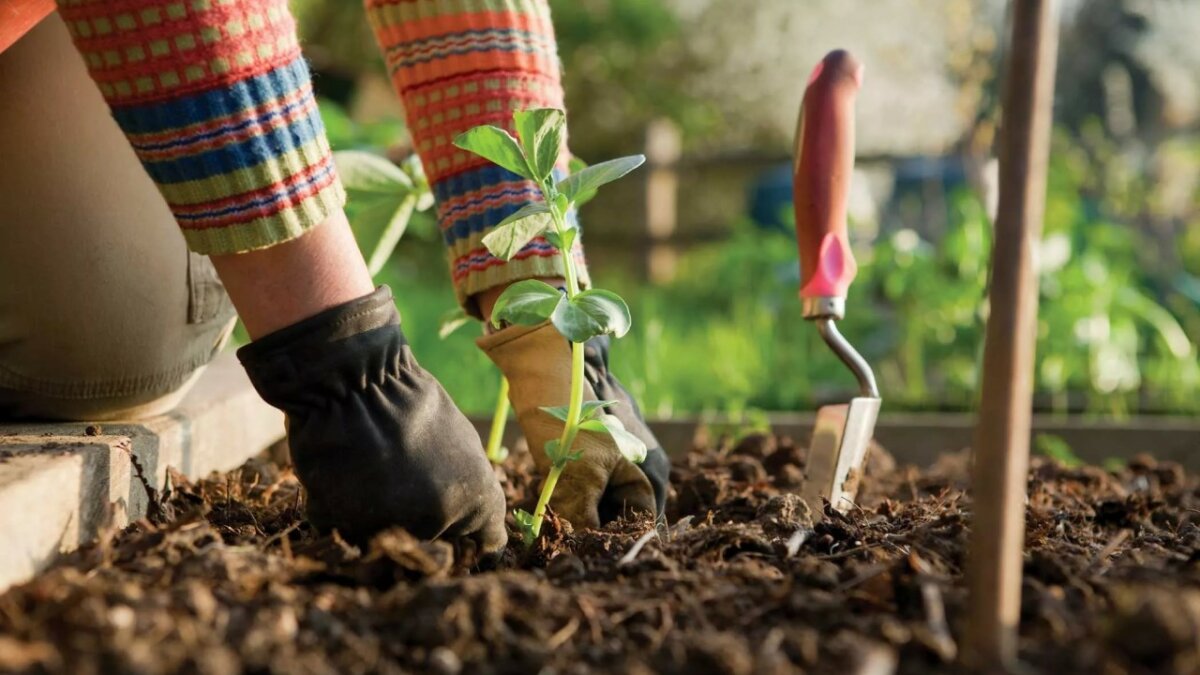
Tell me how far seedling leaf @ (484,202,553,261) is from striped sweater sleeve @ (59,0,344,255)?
0.16 meters

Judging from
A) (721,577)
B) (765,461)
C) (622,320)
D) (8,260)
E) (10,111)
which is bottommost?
(765,461)

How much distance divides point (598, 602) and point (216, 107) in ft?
1.73

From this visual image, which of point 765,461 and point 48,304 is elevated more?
point 48,304

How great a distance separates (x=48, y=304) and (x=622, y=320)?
2.56 feet

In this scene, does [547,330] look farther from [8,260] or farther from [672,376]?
[672,376]

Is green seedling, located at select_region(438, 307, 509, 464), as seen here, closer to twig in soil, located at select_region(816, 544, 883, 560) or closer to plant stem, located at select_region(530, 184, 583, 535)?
plant stem, located at select_region(530, 184, 583, 535)

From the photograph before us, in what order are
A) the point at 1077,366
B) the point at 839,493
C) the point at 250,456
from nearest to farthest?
the point at 839,493
the point at 250,456
the point at 1077,366

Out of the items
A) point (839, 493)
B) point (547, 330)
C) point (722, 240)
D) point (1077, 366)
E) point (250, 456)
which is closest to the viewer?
point (547, 330)

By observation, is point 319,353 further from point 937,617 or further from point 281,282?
point 937,617

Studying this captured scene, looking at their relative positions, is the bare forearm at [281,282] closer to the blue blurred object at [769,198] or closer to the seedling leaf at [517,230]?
the seedling leaf at [517,230]

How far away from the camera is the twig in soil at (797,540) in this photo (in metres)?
1.04

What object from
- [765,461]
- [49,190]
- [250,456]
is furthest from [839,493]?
[49,190]

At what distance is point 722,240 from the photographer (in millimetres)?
6840

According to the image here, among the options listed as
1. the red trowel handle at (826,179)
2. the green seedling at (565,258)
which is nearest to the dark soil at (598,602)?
the green seedling at (565,258)
